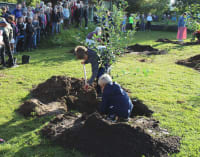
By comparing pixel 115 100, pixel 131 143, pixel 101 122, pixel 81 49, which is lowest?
pixel 131 143

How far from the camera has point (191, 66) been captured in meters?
11.4

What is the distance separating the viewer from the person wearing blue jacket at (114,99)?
185 inches

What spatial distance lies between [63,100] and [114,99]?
86.5 inches

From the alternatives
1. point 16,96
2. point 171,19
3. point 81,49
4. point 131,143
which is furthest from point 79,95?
point 171,19

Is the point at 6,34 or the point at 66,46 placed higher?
→ the point at 6,34

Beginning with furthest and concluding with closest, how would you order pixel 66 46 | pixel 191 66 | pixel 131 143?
pixel 66 46 < pixel 191 66 < pixel 131 143

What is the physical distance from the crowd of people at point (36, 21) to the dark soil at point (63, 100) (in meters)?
4.44

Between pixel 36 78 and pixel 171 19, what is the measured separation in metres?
42.9

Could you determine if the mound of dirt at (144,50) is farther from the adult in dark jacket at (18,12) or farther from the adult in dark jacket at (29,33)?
the adult in dark jacket at (18,12)

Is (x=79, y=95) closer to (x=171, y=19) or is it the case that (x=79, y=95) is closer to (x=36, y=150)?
(x=36, y=150)

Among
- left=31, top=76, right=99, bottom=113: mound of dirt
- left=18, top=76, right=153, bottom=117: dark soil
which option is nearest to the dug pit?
left=18, top=76, right=153, bottom=117: dark soil

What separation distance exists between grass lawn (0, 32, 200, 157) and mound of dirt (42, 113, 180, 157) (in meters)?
0.20

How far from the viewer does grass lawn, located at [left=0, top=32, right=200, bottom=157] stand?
4570mm

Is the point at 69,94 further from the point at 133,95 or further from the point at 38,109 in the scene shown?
the point at 133,95
